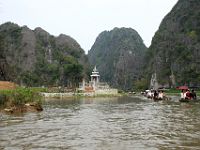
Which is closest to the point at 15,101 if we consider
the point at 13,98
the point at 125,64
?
the point at 13,98

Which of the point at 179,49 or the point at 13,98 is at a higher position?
the point at 179,49

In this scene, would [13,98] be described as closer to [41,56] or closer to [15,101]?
[15,101]

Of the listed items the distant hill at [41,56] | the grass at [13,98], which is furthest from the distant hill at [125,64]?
the grass at [13,98]

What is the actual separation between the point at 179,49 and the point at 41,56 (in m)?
45.2

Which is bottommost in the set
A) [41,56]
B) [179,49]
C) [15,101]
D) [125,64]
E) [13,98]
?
[15,101]

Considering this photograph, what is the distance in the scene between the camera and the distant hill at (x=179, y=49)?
3701 inches

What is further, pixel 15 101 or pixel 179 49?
pixel 179 49

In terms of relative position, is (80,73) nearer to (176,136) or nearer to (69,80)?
(69,80)

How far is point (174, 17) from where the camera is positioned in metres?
128

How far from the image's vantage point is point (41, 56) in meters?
120

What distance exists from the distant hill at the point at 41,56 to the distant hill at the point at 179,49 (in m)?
24.5

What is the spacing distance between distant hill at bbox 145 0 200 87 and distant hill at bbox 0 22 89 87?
80.4ft

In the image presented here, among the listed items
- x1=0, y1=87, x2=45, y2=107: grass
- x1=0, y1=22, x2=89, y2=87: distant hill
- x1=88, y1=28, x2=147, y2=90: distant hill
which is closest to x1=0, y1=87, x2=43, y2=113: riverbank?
x1=0, y1=87, x2=45, y2=107: grass

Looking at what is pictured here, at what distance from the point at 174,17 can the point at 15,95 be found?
366ft
